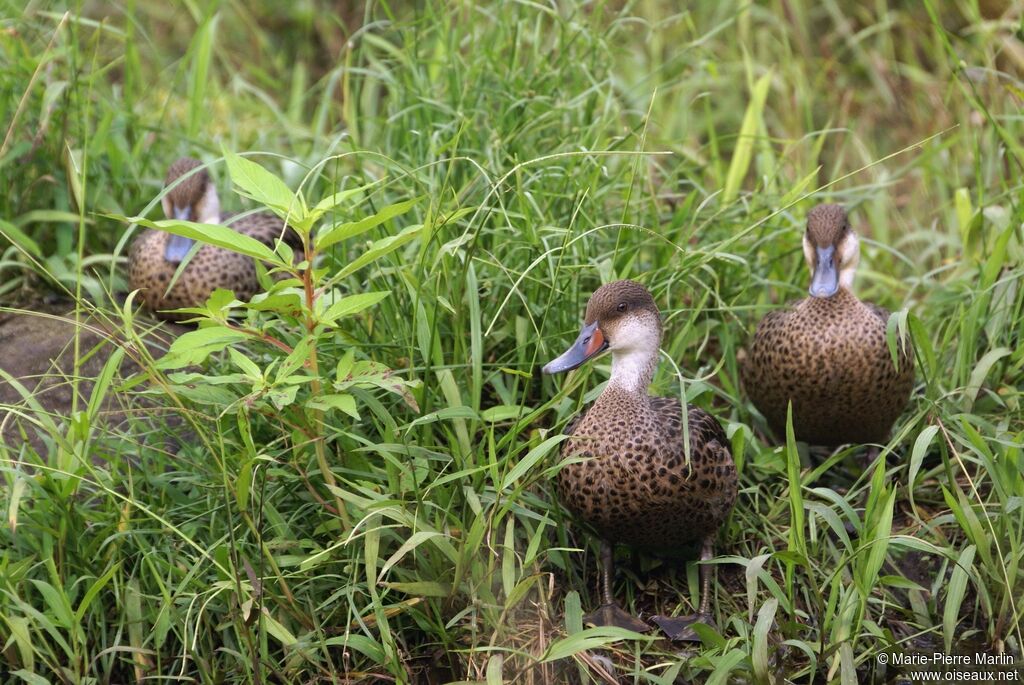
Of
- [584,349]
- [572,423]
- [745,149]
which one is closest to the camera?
[584,349]

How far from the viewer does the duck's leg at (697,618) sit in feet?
9.02

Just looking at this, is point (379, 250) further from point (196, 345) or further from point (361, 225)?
point (196, 345)

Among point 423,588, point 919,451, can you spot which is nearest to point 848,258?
point 919,451

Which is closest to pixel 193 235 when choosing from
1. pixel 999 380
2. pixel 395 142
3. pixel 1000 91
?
pixel 395 142

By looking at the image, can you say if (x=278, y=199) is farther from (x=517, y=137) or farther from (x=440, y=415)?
(x=517, y=137)

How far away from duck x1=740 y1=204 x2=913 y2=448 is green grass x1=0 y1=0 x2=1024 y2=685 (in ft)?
0.36

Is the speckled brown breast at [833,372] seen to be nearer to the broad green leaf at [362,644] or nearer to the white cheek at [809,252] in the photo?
the white cheek at [809,252]

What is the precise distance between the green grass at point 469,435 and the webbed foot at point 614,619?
0.05 m

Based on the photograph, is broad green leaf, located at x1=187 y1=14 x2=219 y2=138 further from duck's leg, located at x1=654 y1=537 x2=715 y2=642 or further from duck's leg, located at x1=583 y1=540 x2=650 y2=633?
duck's leg, located at x1=654 y1=537 x2=715 y2=642

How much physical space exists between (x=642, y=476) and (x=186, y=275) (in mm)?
1846

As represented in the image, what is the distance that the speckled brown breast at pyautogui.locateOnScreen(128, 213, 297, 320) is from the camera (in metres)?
3.82

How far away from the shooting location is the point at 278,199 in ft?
8.24

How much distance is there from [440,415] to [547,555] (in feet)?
1.47

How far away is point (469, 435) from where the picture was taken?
2904mm
